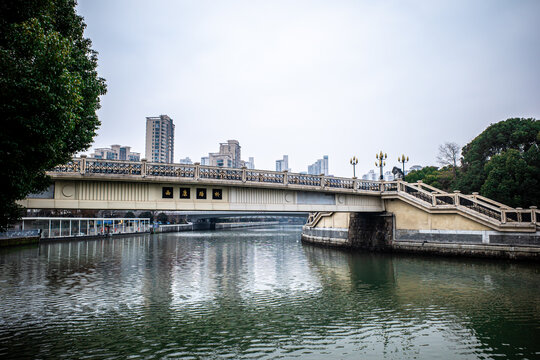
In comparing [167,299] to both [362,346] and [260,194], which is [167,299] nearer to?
[362,346]

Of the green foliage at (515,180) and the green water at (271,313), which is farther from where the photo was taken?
the green foliage at (515,180)

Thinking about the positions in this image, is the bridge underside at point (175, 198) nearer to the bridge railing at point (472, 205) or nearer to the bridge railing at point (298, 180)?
the bridge railing at point (298, 180)

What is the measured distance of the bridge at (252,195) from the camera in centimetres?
1842

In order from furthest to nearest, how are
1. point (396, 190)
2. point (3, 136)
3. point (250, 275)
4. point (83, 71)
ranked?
point (396, 190) → point (250, 275) → point (83, 71) → point (3, 136)

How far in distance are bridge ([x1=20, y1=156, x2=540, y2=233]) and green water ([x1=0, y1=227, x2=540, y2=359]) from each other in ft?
13.2

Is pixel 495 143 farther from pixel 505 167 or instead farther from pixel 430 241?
pixel 430 241

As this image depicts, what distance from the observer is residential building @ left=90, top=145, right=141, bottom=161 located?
17175 centimetres

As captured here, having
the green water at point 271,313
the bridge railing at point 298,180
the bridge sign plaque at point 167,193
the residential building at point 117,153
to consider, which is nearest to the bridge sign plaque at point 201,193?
the bridge railing at point 298,180

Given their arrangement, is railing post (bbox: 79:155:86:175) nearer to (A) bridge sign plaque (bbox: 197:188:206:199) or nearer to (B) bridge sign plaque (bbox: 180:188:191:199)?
(B) bridge sign plaque (bbox: 180:188:191:199)

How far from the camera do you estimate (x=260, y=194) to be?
24.6m

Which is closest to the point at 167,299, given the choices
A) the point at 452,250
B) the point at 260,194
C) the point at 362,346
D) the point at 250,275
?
the point at 250,275

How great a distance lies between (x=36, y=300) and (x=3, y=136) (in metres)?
8.12

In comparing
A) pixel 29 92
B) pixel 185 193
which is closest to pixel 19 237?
pixel 185 193

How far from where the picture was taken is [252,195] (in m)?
24.2
